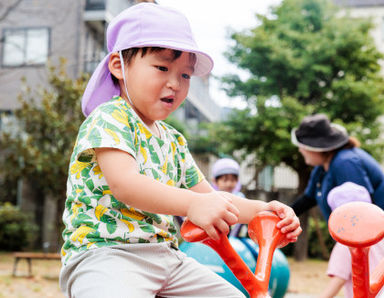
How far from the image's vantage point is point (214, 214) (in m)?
1.09

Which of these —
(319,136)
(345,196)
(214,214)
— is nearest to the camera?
(214,214)

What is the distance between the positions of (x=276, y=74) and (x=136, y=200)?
40.8 feet

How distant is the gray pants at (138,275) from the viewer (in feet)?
4.29

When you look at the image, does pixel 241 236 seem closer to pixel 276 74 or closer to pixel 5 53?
pixel 276 74

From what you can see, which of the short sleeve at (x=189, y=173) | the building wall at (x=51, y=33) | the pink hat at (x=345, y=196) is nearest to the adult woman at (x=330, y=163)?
the pink hat at (x=345, y=196)

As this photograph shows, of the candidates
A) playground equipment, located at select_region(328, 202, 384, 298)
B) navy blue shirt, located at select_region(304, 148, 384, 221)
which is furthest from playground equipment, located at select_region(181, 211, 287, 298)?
navy blue shirt, located at select_region(304, 148, 384, 221)

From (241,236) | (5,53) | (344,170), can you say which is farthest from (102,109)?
(5,53)

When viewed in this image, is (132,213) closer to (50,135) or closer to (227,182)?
(227,182)

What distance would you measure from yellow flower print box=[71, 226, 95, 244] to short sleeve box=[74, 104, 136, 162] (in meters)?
0.20

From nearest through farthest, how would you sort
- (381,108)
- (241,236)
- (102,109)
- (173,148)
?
(102,109), (173,148), (241,236), (381,108)

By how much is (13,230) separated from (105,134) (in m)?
12.9

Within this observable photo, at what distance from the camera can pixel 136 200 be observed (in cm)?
125

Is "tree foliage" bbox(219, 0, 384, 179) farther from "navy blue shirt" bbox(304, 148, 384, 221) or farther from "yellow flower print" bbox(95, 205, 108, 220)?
"yellow flower print" bbox(95, 205, 108, 220)

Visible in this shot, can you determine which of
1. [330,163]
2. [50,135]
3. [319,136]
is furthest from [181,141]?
[50,135]
